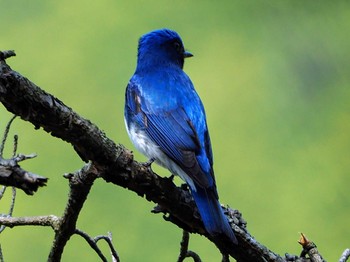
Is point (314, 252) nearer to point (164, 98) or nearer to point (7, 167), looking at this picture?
point (164, 98)

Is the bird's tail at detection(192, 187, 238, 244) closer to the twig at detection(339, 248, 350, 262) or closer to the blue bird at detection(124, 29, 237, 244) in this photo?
the blue bird at detection(124, 29, 237, 244)

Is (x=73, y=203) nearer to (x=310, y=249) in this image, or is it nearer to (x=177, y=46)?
(x=310, y=249)

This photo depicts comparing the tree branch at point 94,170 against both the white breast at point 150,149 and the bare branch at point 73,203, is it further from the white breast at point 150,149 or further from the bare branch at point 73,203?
the white breast at point 150,149

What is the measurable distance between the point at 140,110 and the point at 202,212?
76 centimetres

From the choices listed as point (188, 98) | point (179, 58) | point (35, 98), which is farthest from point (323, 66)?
point (35, 98)

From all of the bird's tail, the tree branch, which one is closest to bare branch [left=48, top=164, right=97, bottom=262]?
the tree branch

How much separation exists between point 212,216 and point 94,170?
0.41 metres

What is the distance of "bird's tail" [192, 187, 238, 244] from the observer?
6.57 ft

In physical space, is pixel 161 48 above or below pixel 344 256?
above

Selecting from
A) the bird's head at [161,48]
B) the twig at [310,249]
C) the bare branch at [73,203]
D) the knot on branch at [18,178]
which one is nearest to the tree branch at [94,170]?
the bare branch at [73,203]

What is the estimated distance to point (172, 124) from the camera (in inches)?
100

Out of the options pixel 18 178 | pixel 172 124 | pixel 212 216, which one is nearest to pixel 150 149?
pixel 172 124

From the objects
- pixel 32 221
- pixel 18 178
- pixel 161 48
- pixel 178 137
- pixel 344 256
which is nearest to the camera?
pixel 18 178

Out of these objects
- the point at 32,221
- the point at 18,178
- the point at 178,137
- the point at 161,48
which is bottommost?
the point at 18,178
